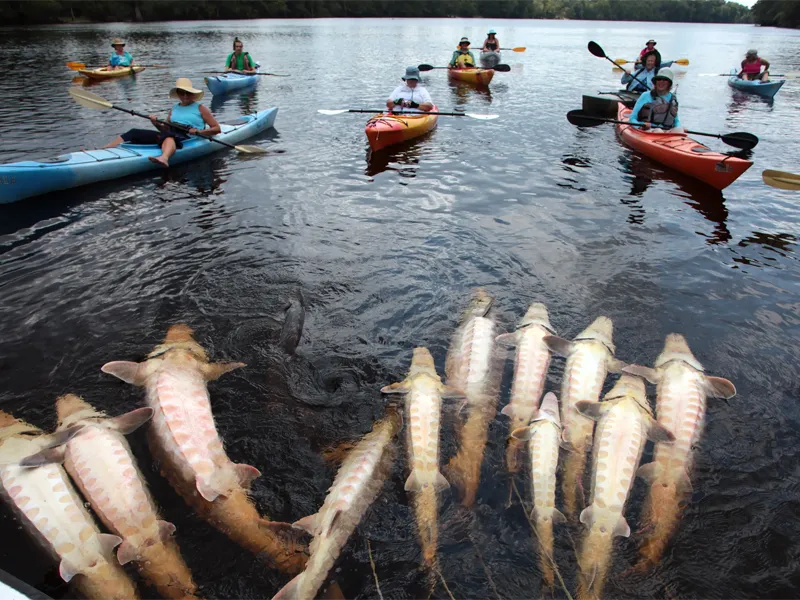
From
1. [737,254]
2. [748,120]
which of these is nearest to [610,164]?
[737,254]

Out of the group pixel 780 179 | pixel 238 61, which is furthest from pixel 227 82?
pixel 780 179

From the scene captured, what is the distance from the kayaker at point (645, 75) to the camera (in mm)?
18312

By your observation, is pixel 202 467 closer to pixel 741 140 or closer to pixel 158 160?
pixel 158 160

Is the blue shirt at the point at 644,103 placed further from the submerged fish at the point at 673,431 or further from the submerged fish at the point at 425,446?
the submerged fish at the point at 425,446

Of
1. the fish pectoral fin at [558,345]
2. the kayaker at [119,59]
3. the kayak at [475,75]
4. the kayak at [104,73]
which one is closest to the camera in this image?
the fish pectoral fin at [558,345]

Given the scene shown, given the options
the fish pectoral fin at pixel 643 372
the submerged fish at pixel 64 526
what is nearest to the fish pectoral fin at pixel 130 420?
the submerged fish at pixel 64 526

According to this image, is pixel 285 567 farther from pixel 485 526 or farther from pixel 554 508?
pixel 554 508

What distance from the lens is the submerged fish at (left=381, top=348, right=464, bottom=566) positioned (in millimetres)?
4363

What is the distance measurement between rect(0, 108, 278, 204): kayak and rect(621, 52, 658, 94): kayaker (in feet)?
49.3

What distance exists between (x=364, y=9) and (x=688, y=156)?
342ft

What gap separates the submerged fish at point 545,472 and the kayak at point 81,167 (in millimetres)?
11194

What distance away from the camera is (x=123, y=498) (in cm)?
403

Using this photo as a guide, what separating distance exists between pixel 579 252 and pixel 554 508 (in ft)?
20.6

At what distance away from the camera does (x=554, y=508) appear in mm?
4328
